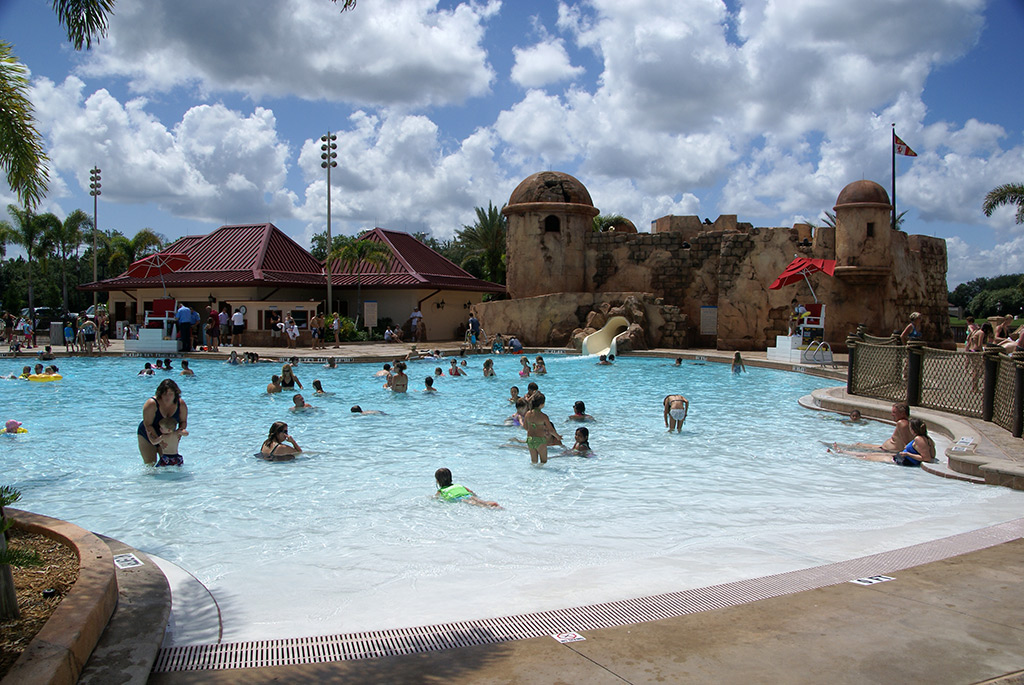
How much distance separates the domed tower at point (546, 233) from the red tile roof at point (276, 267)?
5.03 metres

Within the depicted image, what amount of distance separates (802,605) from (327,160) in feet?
97.3

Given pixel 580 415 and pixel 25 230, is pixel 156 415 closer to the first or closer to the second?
pixel 580 415

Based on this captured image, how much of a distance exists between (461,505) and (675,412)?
5.47 m

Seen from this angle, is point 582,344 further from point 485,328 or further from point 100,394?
point 100,394

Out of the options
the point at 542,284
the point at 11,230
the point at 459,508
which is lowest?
the point at 459,508

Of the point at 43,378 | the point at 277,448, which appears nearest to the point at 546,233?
the point at 43,378

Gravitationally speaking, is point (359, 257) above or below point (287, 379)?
above

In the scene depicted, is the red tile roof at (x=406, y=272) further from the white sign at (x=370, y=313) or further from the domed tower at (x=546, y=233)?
the domed tower at (x=546, y=233)

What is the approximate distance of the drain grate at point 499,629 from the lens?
3.48m

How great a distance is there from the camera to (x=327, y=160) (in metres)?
30.7

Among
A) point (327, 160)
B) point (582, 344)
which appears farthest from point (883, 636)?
point (327, 160)

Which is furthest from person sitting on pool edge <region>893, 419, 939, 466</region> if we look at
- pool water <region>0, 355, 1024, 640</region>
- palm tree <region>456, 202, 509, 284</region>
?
palm tree <region>456, 202, 509, 284</region>

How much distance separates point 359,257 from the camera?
103 feet

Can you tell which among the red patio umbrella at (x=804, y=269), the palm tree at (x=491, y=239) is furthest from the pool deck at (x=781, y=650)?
the palm tree at (x=491, y=239)
